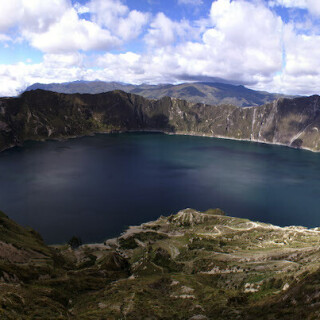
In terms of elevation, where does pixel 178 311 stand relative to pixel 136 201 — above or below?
above

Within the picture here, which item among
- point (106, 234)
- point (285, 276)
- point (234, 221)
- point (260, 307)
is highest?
point (260, 307)

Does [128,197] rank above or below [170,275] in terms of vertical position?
below

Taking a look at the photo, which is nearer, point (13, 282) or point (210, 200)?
point (13, 282)

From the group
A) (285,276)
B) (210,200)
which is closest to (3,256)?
(285,276)

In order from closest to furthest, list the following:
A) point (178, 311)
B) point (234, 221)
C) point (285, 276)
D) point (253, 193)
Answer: point (178, 311), point (285, 276), point (234, 221), point (253, 193)

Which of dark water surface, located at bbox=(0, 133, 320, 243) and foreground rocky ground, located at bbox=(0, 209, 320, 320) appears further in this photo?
dark water surface, located at bbox=(0, 133, 320, 243)

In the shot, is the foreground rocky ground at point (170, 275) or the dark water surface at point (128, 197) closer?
the foreground rocky ground at point (170, 275)

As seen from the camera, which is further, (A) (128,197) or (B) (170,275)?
(A) (128,197)

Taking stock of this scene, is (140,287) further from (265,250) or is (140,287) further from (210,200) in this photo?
(210,200)
